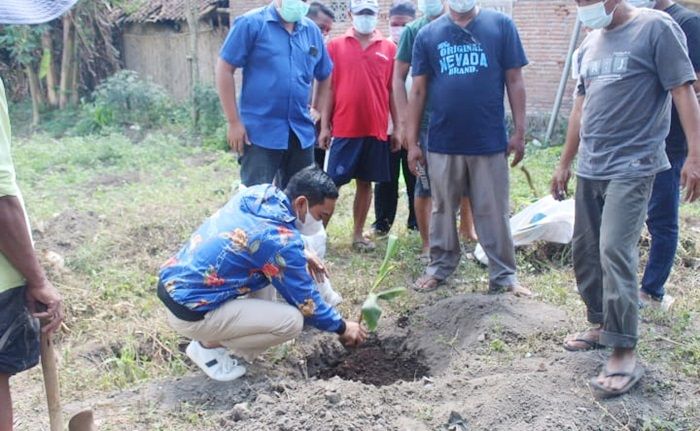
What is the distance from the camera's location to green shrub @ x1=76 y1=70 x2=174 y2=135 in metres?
14.1

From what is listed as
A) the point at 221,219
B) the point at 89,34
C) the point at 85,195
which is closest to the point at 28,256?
the point at 221,219

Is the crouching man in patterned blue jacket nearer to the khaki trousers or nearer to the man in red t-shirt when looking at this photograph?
the khaki trousers

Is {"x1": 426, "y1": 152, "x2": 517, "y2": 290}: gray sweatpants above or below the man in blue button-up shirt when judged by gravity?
below

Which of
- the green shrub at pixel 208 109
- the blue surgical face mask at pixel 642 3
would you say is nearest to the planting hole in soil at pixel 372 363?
the blue surgical face mask at pixel 642 3

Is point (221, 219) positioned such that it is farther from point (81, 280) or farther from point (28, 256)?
point (81, 280)

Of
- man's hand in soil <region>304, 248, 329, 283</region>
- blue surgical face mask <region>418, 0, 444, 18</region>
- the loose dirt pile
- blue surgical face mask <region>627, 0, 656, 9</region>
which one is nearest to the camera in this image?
the loose dirt pile

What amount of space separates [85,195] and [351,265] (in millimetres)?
4625

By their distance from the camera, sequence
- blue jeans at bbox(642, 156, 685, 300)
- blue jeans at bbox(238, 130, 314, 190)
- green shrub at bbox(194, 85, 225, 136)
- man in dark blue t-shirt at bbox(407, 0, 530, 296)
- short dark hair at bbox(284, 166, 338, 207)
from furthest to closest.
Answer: green shrub at bbox(194, 85, 225, 136) → blue jeans at bbox(238, 130, 314, 190) → man in dark blue t-shirt at bbox(407, 0, 530, 296) → blue jeans at bbox(642, 156, 685, 300) → short dark hair at bbox(284, 166, 338, 207)

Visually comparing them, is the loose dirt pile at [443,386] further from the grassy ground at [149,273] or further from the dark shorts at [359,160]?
the dark shorts at [359,160]

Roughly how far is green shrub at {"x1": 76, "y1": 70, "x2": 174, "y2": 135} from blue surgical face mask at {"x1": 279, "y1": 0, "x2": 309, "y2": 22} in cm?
994

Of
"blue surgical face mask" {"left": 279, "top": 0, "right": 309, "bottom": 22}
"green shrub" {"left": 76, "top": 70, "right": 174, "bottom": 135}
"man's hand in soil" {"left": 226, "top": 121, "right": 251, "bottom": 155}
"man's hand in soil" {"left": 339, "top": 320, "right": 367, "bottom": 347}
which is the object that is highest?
"blue surgical face mask" {"left": 279, "top": 0, "right": 309, "bottom": 22}

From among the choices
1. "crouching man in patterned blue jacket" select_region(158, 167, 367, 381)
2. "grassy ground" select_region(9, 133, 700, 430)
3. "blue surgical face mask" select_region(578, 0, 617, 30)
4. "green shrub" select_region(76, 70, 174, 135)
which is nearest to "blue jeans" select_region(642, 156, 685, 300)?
"grassy ground" select_region(9, 133, 700, 430)

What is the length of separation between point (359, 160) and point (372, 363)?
2.05 metres

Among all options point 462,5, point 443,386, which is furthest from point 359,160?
point 443,386
